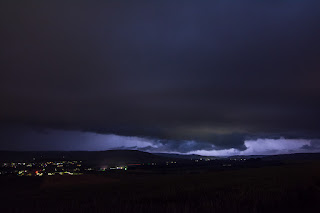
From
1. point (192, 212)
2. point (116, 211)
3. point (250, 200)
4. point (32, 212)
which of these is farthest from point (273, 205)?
point (32, 212)

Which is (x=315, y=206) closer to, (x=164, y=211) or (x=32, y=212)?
(x=164, y=211)

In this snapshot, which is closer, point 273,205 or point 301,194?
point 273,205

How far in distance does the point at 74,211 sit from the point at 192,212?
30.2 ft

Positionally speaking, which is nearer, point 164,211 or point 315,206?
point 164,211

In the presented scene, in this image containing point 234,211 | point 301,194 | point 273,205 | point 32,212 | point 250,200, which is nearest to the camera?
point 234,211

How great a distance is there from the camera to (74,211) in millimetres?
20703

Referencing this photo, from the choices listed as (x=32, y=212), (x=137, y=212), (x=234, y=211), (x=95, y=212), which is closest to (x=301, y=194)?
(x=234, y=211)

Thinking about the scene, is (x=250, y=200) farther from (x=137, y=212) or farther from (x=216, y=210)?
(x=137, y=212)

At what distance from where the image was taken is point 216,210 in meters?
19.2

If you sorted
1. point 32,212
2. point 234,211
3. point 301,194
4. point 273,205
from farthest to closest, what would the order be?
point 301,194 < point 273,205 < point 32,212 < point 234,211

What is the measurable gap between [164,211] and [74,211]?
23.5 feet

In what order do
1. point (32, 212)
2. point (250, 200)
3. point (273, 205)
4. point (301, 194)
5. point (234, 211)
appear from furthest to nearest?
point (301, 194) → point (250, 200) → point (273, 205) → point (32, 212) → point (234, 211)

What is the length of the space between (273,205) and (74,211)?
16.2m

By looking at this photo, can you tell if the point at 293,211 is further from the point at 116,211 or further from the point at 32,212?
the point at 32,212
